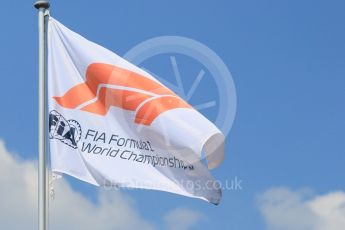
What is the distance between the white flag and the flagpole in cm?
34

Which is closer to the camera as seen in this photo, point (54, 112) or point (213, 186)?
point (54, 112)

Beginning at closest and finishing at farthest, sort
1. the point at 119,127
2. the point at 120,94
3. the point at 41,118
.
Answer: the point at 41,118 < the point at 119,127 < the point at 120,94

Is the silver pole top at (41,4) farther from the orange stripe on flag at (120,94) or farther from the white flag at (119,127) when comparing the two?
the orange stripe on flag at (120,94)

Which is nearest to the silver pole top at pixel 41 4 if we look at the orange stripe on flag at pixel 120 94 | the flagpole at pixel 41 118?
the flagpole at pixel 41 118

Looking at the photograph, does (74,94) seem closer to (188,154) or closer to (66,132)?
(66,132)

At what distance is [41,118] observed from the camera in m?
17.1

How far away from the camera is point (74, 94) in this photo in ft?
59.1

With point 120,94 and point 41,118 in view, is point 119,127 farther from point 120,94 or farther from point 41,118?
point 41,118

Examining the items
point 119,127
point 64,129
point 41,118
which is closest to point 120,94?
point 119,127

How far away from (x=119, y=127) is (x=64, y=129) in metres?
1.17

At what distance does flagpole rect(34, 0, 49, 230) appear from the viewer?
16453 mm

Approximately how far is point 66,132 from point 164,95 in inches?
96.5

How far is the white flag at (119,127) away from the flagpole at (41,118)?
1.11ft

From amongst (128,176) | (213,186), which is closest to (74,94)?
(128,176)
